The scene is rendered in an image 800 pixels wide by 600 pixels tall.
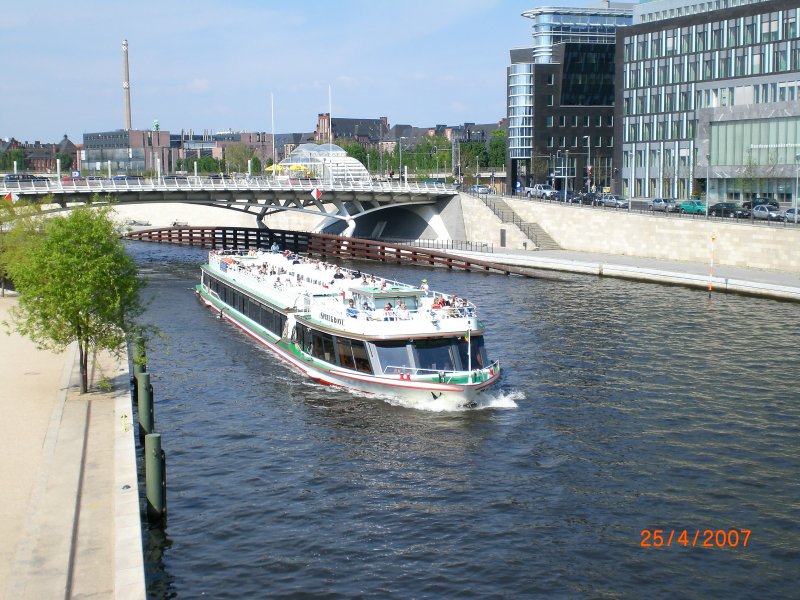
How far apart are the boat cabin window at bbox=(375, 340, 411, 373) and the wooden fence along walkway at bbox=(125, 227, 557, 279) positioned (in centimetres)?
4113

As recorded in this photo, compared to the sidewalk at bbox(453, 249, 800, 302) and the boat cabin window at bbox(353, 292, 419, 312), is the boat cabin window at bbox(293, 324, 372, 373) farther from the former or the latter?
the sidewalk at bbox(453, 249, 800, 302)

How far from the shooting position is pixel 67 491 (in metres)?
23.4

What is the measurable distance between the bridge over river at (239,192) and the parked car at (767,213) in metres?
31.8

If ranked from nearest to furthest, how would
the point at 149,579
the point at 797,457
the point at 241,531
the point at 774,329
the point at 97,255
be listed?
the point at 149,579
the point at 241,531
the point at 797,457
the point at 97,255
the point at 774,329

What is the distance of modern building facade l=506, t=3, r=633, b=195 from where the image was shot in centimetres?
14725

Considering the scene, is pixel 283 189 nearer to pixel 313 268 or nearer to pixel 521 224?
pixel 521 224

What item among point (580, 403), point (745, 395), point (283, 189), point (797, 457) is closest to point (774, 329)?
point (745, 395)

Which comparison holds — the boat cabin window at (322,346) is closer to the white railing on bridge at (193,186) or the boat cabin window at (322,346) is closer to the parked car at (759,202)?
the white railing on bridge at (193,186)

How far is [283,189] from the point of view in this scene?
97.6 m

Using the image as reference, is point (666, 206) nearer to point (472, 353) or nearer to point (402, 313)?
point (402, 313)

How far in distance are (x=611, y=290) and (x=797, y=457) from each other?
37750 mm

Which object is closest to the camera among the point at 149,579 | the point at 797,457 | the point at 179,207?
the point at 149,579

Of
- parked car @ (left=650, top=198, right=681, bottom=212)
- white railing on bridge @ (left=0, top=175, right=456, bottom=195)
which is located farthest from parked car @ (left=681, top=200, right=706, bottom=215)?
white railing on bridge @ (left=0, top=175, right=456, bottom=195)
